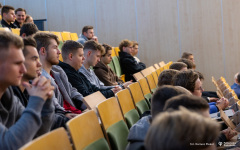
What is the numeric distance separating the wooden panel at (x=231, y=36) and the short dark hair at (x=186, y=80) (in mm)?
5992

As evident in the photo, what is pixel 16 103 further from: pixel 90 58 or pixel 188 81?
pixel 90 58

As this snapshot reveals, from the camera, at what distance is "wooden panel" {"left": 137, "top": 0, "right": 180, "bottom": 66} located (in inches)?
335

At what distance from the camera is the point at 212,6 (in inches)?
325

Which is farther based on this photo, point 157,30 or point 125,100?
point 157,30

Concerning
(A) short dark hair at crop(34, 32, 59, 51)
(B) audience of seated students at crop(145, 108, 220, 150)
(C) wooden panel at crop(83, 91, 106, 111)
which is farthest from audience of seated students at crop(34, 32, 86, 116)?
(B) audience of seated students at crop(145, 108, 220, 150)

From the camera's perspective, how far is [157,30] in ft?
28.1

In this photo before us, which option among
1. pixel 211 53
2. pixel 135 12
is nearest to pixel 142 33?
pixel 135 12

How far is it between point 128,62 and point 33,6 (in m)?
3.64

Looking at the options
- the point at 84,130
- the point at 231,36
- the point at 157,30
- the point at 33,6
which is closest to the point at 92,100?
the point at 84,130

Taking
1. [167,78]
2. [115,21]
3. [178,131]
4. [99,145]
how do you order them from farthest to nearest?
[115,21] < [167,78] < [99,145] < [178,131]

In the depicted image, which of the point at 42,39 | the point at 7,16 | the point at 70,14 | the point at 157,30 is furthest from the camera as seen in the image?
the point at 70,14

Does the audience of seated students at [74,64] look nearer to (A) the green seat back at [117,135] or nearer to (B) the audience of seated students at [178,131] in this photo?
(A) the green seat back at [117,135]

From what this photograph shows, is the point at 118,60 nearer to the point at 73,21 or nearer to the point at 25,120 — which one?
the point at 73,21

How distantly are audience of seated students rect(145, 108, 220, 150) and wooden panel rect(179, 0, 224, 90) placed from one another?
776cm
